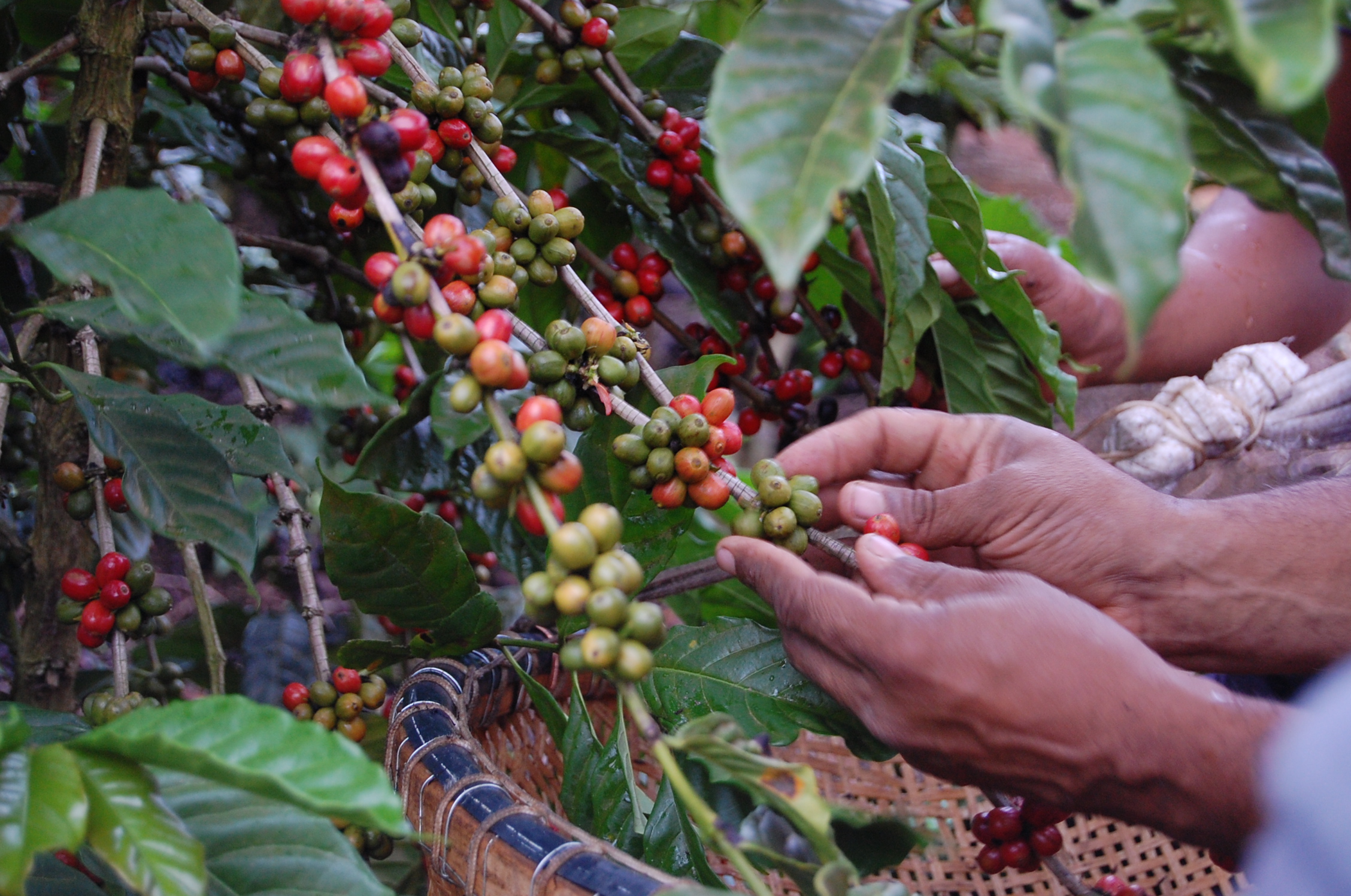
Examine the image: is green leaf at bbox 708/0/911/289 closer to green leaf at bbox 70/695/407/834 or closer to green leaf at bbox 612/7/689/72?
green leaf at bbox 70/695/407/834

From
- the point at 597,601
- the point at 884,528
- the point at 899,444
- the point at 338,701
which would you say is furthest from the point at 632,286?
the point at 597,601

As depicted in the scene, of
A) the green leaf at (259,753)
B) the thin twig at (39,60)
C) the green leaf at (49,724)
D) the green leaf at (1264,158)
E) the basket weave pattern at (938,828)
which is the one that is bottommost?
the basket weave pattern at (938,828)

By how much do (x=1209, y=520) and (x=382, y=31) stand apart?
3.25 ft

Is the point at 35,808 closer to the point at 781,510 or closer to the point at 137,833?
the point at 137,833

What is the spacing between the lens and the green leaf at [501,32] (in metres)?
1.13

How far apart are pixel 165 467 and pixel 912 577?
0.71 m

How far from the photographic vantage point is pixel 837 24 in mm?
518

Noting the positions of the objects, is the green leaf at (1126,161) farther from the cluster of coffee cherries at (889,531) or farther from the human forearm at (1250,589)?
the human forearm at (1250,589)

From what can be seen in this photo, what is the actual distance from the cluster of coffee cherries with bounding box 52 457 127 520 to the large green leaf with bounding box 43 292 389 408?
205 mm

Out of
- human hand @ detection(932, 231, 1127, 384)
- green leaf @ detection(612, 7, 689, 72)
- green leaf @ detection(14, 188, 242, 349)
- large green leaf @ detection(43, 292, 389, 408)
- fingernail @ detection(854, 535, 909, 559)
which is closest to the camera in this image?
green leaf @ detection(14, 188, 242, 349)

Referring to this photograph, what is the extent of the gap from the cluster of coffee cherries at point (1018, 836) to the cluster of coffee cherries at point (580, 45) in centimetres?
105

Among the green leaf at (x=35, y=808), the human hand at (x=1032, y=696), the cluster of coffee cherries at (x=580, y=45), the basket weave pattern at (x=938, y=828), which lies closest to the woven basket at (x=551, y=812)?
the basket weave pattern at (x=938, y=828)

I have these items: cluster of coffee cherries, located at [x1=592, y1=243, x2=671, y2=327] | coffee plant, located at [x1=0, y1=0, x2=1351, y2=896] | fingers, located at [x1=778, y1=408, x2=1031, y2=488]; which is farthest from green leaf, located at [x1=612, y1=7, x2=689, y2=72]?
fingers, located at [x1=778, y1=408, x2=1031, y2=488]

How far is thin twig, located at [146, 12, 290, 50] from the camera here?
0.80 m
